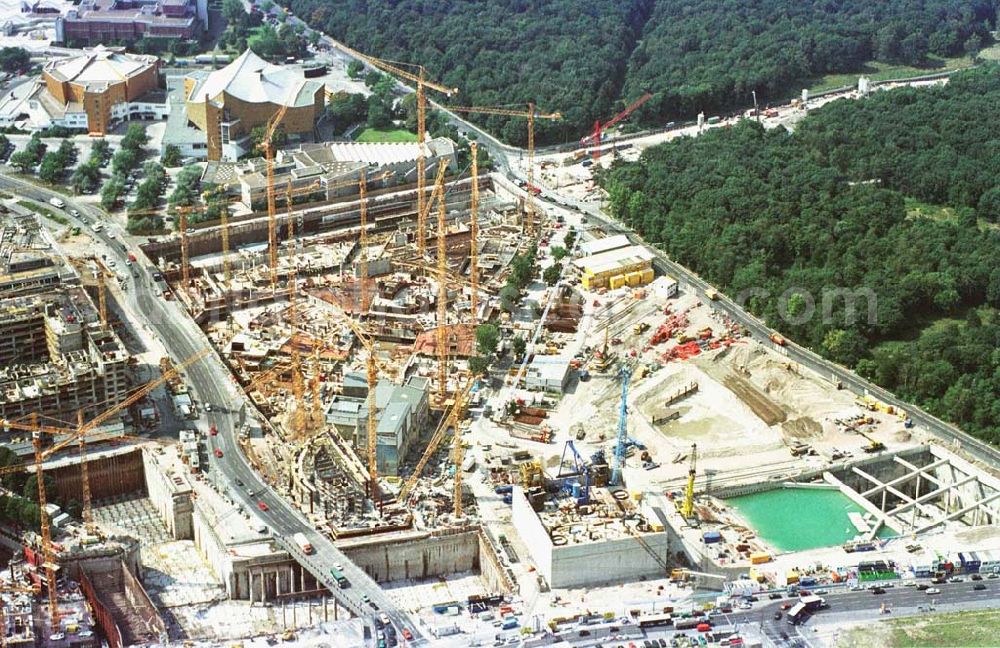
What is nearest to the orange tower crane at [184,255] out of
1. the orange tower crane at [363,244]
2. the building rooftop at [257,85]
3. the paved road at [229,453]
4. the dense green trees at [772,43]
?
the paved road at [229,453]

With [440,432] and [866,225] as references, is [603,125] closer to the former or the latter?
[866,225]

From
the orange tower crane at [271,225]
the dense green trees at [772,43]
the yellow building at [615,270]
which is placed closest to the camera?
the yellow building at [615,270]

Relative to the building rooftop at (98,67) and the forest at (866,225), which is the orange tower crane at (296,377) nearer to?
the forest at (866,225)

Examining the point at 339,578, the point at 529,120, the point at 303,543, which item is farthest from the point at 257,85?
the point at 339,578

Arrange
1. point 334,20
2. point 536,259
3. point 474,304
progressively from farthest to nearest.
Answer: point 334,20 → point 536,259 → point 474,304

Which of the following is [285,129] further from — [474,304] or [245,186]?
[474,304]

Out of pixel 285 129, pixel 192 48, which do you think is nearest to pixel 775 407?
pixel 285 129

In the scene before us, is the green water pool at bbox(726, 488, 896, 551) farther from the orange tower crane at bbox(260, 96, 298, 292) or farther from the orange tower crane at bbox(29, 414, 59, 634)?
the orange tower crane at bbox(260, 96, 298, 292)
